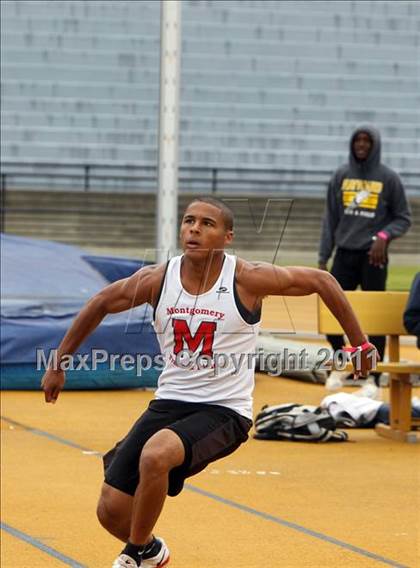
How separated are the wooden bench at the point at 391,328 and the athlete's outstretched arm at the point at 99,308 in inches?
178

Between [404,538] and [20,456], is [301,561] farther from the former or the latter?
[20,456]

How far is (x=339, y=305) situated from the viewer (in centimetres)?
504

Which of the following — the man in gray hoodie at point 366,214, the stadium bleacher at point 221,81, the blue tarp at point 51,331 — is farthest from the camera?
the stadium bleacher at point 221,81

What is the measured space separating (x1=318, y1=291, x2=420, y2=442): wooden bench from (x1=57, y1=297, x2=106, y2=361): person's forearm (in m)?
4.57

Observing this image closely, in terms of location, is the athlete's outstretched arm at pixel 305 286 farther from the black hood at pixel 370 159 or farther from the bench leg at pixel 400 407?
the black hood at pixel 370 159

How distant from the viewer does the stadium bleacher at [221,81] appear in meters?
33.8

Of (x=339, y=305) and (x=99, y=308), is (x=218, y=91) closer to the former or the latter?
(x=99, y=308)

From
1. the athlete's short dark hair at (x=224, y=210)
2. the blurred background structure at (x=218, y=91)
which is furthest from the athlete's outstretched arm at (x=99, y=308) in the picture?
the blurred background structure at (x=218, y=91)

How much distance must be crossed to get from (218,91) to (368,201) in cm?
2387

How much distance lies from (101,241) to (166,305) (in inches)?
923

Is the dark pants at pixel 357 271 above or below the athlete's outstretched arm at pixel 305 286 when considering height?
below

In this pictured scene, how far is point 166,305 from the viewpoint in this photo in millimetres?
5121

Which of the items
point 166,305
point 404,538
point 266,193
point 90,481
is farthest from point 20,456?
point 266,193

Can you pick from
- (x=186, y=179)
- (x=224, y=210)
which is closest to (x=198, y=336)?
(x=224, y=210)
